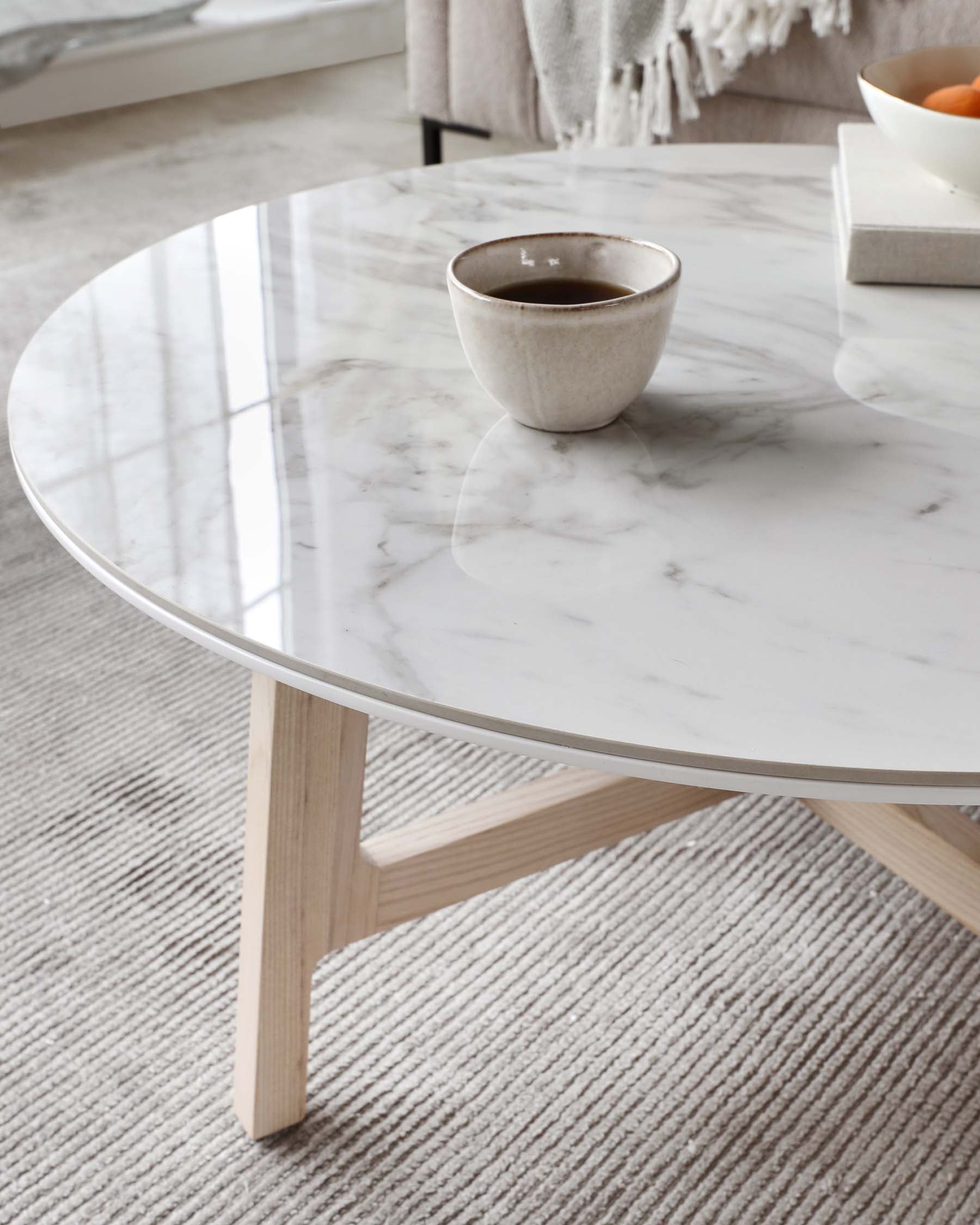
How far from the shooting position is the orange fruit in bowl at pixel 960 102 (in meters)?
0.69

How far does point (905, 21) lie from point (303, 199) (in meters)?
0.90

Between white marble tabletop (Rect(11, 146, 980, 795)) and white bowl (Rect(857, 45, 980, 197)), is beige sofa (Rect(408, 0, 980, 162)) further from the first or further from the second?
white marble tabletop (Rect(11, 146, 980, 795))

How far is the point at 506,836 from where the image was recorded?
704 millimetres

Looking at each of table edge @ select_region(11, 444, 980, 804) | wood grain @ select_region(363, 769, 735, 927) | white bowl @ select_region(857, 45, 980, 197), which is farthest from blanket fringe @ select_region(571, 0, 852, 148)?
table edge @ select_region(11, 444, 980, 804)

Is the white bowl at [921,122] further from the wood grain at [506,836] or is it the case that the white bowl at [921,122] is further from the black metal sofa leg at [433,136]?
the black metal sofa leg at [433,136]

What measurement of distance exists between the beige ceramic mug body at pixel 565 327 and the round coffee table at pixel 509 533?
2cm

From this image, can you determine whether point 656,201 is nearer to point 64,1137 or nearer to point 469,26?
point 64,1137

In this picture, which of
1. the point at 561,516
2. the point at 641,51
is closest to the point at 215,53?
the point at 641,51

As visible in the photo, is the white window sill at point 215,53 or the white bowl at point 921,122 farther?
the white window sill at point 215,53

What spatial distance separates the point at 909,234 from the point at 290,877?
1.55 ft

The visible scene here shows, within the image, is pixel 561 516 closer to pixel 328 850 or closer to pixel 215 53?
pixel 328 850

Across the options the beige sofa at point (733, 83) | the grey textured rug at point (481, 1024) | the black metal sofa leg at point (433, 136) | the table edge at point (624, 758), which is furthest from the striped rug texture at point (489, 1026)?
the black metal sofa leg at point (433, 136)

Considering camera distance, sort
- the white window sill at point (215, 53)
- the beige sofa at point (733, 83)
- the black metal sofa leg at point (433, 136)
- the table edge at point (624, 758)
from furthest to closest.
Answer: the white window sill at point (215, 53)
the black metal sofa leg at point (433, 136)
the beige sofa at point (733, 83)
the table edge at point (624, 758)

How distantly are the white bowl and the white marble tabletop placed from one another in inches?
2.8
